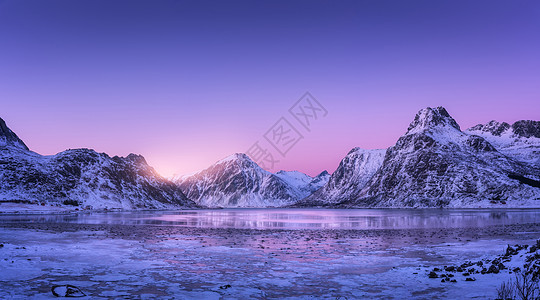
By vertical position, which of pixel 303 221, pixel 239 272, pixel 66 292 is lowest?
pixel 303 221

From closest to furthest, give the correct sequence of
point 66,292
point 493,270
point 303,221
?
point 66,292 → point 493,270 → point 303,221

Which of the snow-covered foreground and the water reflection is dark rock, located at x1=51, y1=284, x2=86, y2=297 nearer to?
the snow-covered foreground

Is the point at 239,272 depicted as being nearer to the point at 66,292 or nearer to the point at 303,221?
the point at 66,292

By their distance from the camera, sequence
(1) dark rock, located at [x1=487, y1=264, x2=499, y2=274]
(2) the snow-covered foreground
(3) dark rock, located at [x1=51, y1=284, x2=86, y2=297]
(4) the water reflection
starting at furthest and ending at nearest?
(4) the water reflection < (1) dark rock, located at [x1=487, y1=264, x2=499, y2=274] < (2) the snow-covered foreground < (3) dark rock, located at [x1=51, y1=284, x2=86, y2=297]

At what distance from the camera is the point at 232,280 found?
743 inches

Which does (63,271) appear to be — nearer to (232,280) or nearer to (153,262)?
(153,262)

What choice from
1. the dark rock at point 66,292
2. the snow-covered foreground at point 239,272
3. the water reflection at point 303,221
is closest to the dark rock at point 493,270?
the snow-covered foreground at point 239,272

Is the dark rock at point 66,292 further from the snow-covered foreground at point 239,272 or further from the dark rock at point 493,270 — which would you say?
the dark rock at point 493,270

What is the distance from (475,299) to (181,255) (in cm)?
1949

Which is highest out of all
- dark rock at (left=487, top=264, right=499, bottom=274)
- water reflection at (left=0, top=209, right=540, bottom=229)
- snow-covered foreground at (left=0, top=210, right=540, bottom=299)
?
dark rock at (left=487, top=264, right=499, bottom=274)

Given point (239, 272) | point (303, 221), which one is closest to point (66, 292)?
point (239, 272)

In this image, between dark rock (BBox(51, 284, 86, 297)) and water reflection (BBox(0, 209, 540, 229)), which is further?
water reflection (BBox(0, 209, 540, 229))

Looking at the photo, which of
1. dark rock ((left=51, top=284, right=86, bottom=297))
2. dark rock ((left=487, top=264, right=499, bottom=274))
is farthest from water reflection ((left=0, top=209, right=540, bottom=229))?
dark rock ((left=51, top=284, right=86, bottom=297))

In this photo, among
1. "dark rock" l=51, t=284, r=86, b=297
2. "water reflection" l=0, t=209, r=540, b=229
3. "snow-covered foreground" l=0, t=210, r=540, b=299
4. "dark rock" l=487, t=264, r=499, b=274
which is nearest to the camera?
"dark rock" l=51, t=284, r=86, b=297
